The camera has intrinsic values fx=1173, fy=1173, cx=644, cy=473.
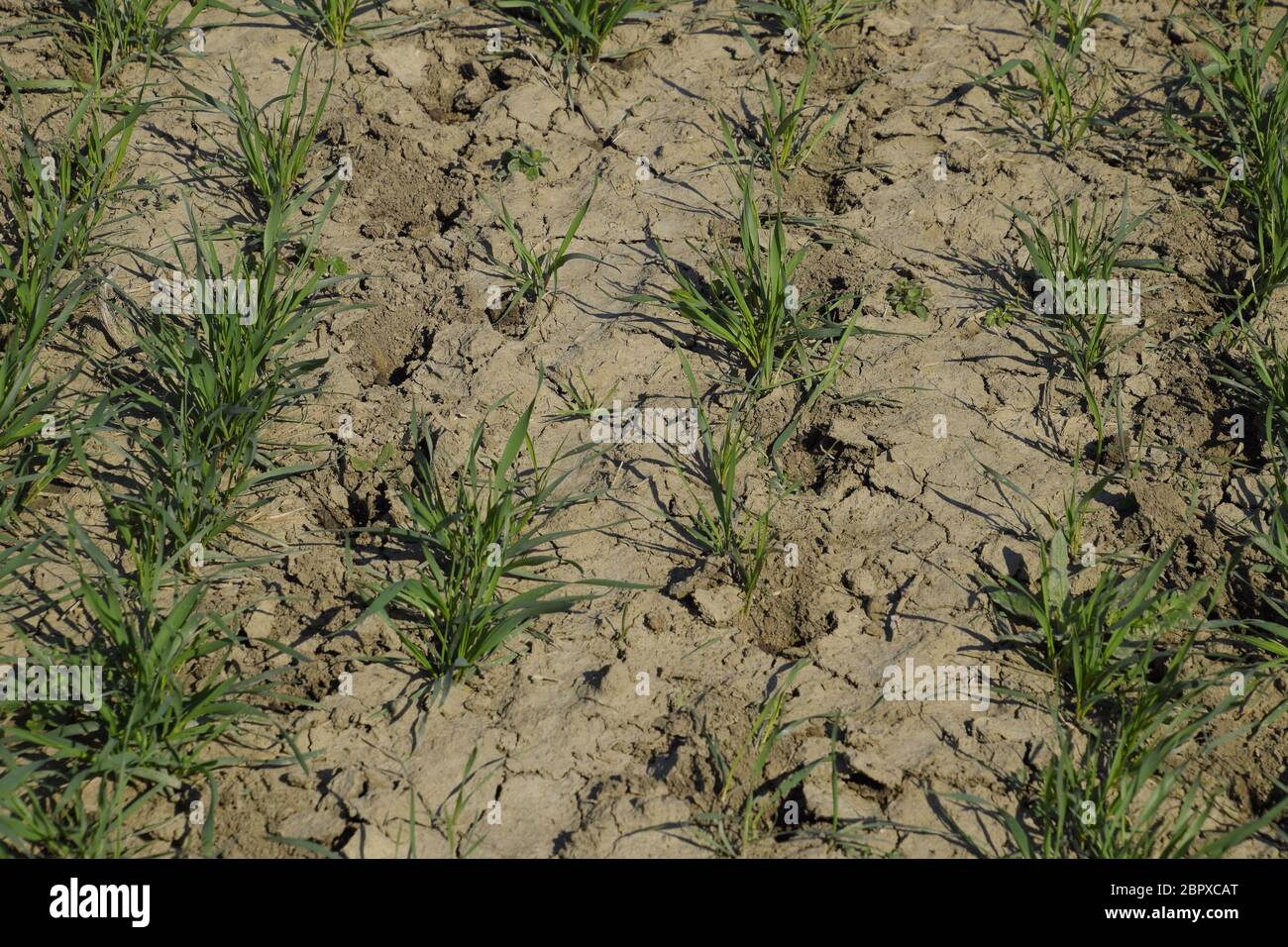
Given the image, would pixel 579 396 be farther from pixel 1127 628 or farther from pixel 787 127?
pixel 1127 628

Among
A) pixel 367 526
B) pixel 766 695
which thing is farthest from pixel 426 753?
pixel 766 695

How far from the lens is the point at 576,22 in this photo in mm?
3740

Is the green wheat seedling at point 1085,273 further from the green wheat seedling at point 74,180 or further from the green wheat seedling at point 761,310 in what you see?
the green wheat seedling at point 74,180

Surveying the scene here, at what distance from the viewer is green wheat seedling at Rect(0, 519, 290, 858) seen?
7.54ft

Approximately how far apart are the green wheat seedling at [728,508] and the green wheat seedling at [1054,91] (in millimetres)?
1500

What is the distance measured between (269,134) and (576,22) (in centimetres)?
103

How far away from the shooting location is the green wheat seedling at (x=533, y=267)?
130 inches

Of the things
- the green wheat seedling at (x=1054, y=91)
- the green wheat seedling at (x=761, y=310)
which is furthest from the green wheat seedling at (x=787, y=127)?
the green wheat seedling at (x=1054, y=91)

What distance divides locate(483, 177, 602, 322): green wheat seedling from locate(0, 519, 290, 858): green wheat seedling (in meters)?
1.21

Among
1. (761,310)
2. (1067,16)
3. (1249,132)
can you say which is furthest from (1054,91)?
(761,310)

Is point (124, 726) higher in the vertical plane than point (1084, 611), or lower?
lower

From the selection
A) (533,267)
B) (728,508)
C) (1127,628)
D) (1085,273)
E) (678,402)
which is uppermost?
(533,267)

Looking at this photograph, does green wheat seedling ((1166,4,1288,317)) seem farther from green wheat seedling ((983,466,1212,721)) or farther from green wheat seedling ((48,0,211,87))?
green wheat seedling ((48,0,211,87))
